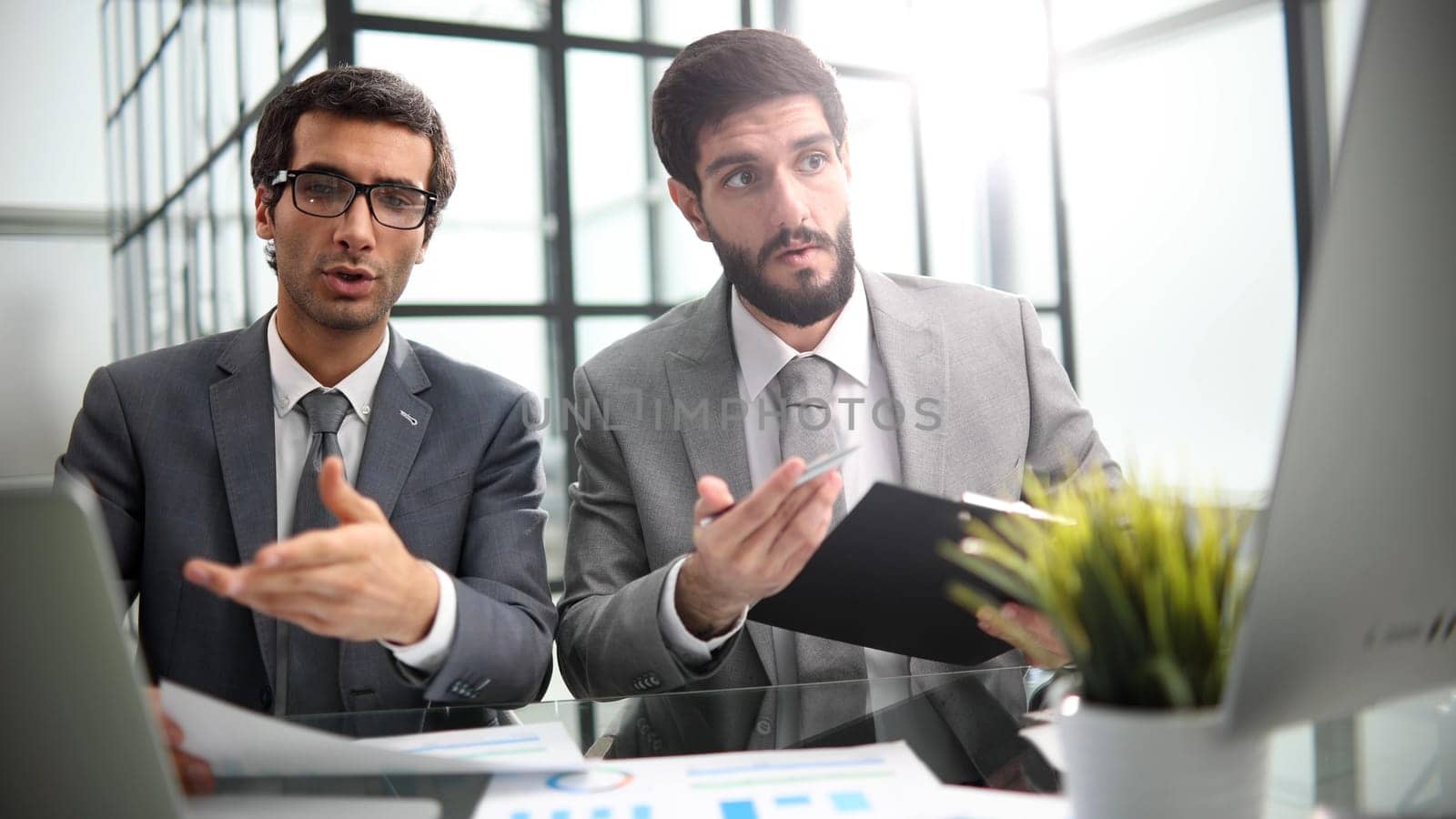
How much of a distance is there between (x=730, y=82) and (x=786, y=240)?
1.03 ft

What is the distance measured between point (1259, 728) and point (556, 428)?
3.46 metres

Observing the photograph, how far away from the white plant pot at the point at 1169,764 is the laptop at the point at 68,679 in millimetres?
559

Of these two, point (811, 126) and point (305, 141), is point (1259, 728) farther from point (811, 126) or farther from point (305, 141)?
point (305, 141)

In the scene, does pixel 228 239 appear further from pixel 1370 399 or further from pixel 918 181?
pixel 1370 399

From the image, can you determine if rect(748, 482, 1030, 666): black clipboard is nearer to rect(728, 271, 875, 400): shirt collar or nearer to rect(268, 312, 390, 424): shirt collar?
rect(728, 271, 875, 400): shirt collar

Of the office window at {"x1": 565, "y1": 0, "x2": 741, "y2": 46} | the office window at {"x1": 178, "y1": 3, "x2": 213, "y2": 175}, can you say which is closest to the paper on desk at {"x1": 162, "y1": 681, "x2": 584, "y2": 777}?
the office window at {"x1": 565, "y1": 0, "x2": 741, "y2": 46}

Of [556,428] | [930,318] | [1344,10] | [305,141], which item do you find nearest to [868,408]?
[930,318]

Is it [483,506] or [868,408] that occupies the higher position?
[868,408]

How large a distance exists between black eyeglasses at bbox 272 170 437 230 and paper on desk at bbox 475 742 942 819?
110 centimetres

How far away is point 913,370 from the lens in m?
1.78

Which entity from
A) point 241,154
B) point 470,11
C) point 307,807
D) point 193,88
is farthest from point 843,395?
point 193,88

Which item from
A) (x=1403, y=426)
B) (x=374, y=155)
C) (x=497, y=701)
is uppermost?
(x=374, y=155)

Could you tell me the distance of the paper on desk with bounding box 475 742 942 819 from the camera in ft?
2.63

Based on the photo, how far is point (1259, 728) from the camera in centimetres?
60
